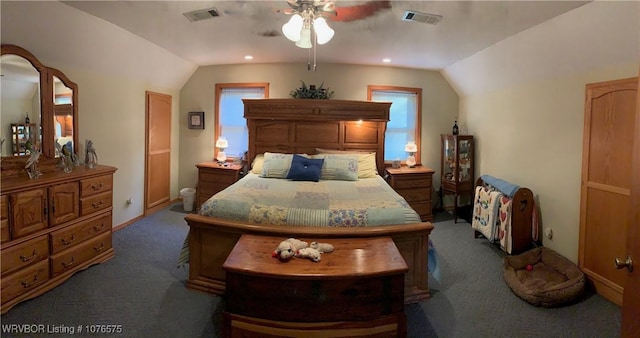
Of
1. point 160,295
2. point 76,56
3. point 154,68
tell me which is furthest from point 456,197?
point 76,56

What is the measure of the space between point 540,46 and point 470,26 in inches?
27.1

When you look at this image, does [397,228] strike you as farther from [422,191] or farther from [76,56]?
[76,56]

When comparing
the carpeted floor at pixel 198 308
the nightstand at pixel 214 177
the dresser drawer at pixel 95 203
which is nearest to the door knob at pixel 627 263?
the carpeted floor at pixel 198 308

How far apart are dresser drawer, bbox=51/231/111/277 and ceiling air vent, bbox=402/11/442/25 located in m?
3.50

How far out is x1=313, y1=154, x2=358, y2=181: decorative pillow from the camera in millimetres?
3820

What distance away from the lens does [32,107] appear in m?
2.83

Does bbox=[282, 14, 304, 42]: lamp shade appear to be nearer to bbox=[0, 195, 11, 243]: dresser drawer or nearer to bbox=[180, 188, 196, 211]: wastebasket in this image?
bbox=[0, 195, 11, 243]: dresser drawer

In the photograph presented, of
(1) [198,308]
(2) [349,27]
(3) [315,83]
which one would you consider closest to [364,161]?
(3) [315,83]

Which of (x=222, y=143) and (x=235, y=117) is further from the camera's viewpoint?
(x=235, y=117)

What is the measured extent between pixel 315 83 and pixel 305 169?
173 cm

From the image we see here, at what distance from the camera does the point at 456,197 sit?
445 cm

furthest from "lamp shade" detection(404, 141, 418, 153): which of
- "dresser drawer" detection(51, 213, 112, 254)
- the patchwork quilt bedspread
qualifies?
"dresser drawer" detection(51, 213, 112, 254)

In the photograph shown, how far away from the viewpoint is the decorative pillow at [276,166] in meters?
3.86

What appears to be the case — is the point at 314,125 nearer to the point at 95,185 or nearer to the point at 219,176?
the point at 219,176
